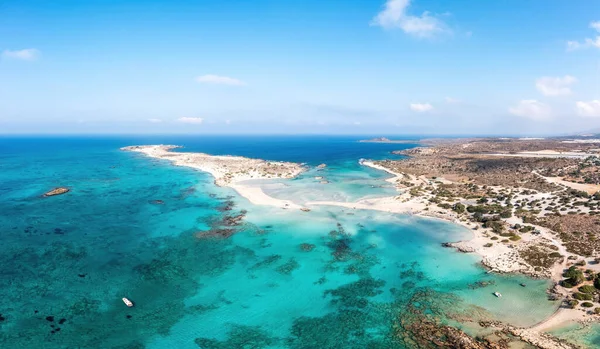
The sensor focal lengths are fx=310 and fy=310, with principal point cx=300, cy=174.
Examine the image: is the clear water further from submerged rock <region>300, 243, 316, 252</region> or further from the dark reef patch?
submerged rock <region>300, 243, 316, 252</region>

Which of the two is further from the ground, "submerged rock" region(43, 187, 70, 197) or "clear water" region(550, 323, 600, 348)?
"submerged rock" region(43, 187, 70, 197)

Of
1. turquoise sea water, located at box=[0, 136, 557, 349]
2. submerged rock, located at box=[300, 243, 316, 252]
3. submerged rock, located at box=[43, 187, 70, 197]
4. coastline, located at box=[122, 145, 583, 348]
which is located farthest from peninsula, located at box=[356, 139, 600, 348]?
submerged rock, located at box=[43, 187, 70, 197]

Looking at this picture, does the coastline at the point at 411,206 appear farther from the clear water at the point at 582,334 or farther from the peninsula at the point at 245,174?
the clear water at the point at 582,334

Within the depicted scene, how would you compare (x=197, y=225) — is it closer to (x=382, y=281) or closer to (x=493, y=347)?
(x=382, y=281)

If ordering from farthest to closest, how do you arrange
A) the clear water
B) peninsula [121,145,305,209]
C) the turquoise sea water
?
peninsula [121,145,305,209] → the turquoise sea water → the clear water

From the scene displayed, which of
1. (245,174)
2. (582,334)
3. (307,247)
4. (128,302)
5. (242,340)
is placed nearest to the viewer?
(582,334)

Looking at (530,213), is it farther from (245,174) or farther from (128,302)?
(245,174)

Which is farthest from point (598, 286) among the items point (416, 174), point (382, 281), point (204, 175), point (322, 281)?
point (204, 175)

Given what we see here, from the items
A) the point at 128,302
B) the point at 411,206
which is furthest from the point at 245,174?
the point at 128,302
